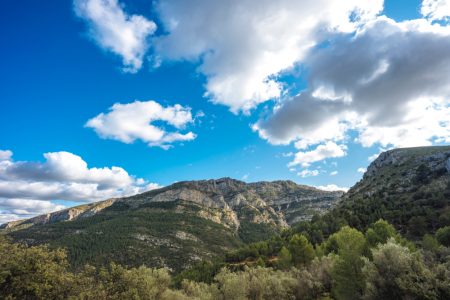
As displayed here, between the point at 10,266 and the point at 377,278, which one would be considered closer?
the point at 10,266

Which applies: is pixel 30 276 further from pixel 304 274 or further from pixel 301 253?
pixel 301 253

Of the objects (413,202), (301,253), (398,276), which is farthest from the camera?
(413,202)

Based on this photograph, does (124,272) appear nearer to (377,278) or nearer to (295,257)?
(377,278)

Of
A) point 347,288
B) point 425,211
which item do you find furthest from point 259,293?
point 425,211

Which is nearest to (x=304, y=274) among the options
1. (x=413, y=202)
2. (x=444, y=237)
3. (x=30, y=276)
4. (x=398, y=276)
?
(x=398, y=276)

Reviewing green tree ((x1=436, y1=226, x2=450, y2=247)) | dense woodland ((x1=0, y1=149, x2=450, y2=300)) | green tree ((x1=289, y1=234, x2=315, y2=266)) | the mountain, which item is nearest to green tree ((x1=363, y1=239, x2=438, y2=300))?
dense woodland ((x1=0, y1=149, x2=450, y2=300))

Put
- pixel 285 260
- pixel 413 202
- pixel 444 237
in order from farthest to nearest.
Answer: pixel 413 202 < pixel 285 260 < pixel 444 237

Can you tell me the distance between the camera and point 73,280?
26969 millimetres

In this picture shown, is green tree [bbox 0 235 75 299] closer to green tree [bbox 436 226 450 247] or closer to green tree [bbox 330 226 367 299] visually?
green tree [bbox 330 226 367 299]

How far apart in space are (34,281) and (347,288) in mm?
41809

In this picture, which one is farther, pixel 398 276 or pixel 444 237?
pixel 444 237

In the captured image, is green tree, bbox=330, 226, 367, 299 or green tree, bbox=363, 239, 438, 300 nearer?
green tree, bbox=363, 239, 438, 300

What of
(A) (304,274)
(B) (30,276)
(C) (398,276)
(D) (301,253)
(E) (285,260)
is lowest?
(E) (285,260)

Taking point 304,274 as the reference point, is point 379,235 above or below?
above
